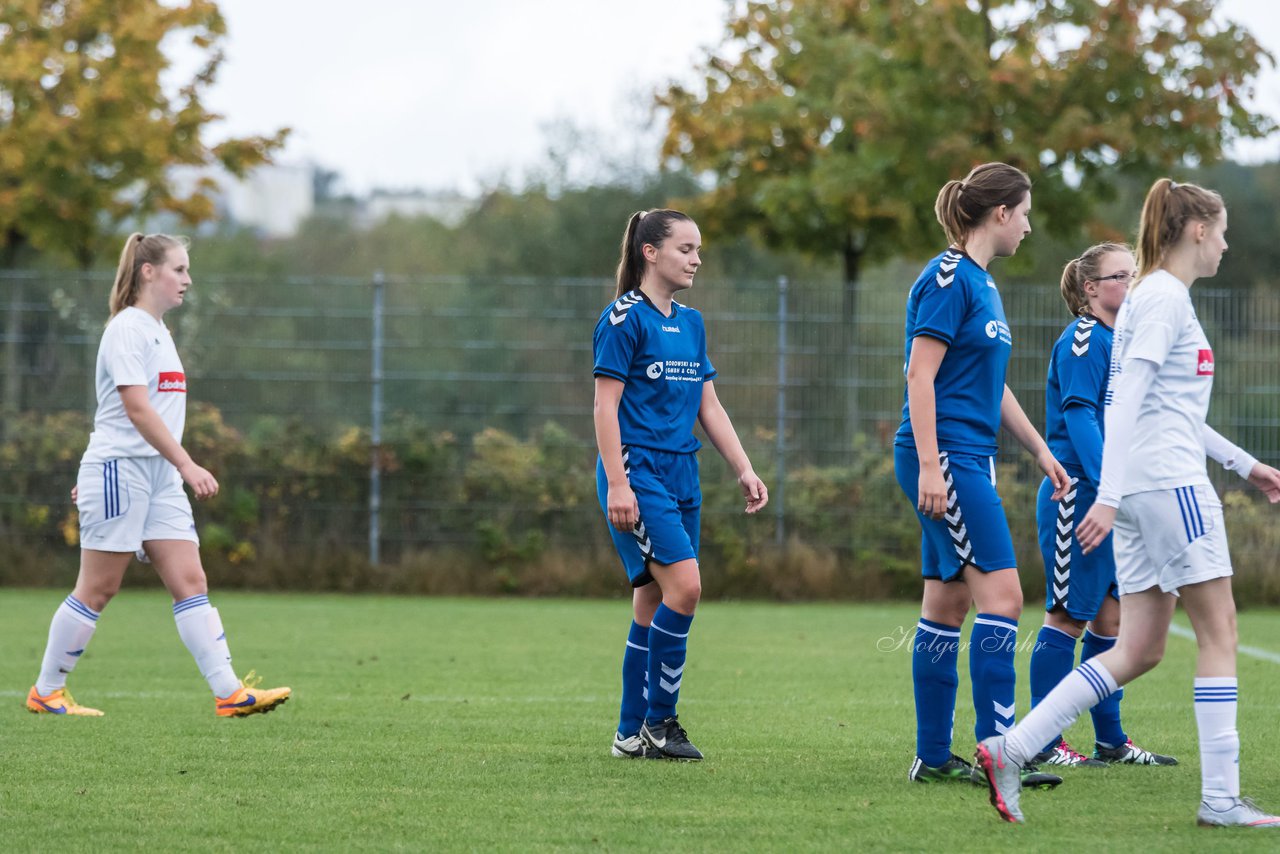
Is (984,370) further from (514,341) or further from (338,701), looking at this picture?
(514,341)

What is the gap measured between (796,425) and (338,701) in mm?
7273

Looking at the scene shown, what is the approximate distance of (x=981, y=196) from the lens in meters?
5.25

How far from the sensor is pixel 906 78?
15.7 m

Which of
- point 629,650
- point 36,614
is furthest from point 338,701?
point 36,614

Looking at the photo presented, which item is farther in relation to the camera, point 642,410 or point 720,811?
point 642,410

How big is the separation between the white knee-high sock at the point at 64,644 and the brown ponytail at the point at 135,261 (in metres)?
1.31

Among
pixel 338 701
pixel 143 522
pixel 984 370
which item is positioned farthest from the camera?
pixel 338 701

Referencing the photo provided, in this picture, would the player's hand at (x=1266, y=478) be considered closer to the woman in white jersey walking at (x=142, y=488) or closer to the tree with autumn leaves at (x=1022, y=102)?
the woman in white jersey walking at (x=142, y=488)

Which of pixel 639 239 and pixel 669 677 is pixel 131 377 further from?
pixel 669 677

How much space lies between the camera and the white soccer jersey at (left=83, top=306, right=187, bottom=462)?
21.6ft

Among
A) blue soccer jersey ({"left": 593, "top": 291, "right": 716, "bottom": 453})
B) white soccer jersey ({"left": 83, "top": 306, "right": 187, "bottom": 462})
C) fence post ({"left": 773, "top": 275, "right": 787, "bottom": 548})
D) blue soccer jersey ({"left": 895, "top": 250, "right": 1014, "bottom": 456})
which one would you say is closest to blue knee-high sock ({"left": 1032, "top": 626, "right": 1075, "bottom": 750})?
blue soccer jersey ({"left": 895, "top": 250, "right": 1014, "bottom": 456})

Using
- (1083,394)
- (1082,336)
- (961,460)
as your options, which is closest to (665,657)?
(961,460)

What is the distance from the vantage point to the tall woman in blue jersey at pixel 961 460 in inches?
201

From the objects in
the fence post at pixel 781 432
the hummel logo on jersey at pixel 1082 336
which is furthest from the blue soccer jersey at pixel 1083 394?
the fence post at pixel 781 432
